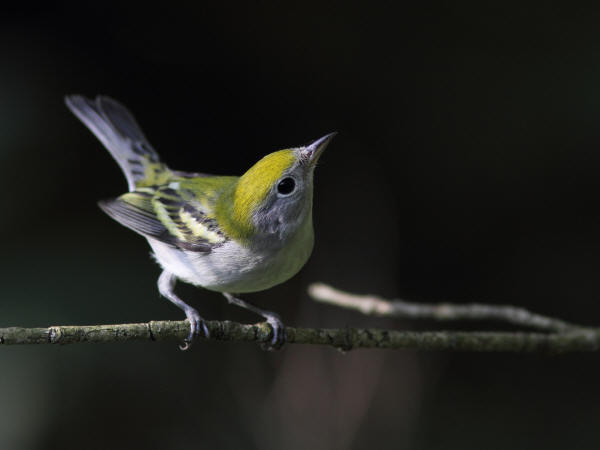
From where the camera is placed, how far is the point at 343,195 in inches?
201

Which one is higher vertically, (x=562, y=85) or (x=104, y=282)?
(x=562, y=85)

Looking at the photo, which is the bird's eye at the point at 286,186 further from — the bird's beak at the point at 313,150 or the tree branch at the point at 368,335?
the tree branch at the point at 368,335

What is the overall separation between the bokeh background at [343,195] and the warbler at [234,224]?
0.94 metres

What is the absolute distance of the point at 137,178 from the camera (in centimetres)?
392

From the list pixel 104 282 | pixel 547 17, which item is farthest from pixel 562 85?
pixel 104 282

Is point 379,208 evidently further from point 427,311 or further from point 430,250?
point 427,311

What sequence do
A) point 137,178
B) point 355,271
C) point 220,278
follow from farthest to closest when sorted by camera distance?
point 355,271 < point 137,178 < point 220,278

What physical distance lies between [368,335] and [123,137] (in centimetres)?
225

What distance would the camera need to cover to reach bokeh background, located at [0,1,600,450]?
408 centimetres

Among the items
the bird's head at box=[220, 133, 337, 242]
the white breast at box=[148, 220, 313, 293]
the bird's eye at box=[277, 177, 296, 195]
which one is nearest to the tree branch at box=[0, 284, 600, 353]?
the white breast at box=[148, 220, 313, 293]

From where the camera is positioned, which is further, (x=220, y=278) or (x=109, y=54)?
(x=109, y=54)

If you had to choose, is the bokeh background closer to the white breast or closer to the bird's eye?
the white breast

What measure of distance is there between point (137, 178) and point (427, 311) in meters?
2.04

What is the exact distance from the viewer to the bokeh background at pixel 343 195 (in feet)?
13.4
